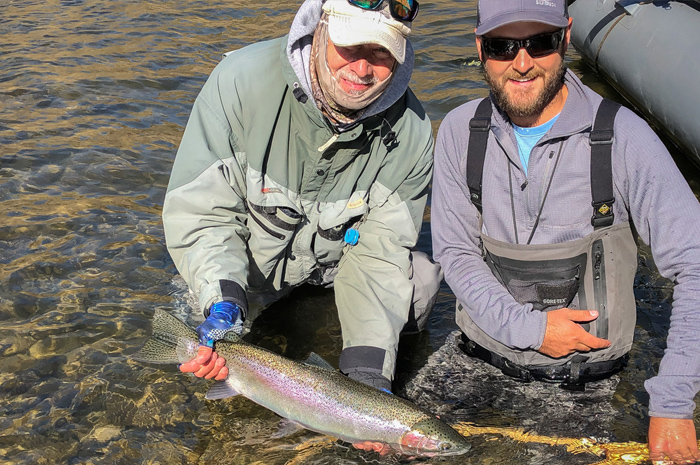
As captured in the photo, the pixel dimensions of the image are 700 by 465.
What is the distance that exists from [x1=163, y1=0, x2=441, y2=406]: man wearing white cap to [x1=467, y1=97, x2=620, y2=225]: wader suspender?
558 mm

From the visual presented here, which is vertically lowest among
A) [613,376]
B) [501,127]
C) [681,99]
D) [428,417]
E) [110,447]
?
[110,447]

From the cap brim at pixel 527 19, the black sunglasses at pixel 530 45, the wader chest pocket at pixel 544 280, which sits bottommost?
the wader chest pocket at pixel 544 280

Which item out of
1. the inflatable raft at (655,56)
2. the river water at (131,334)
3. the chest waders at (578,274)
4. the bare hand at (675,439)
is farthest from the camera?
the inflatable raft at (655,56)

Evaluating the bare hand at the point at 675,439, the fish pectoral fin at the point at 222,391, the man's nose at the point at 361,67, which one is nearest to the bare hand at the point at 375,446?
the fish pectoral fin at the point at 222,391

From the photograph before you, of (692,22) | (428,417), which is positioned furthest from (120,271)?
(692,22)

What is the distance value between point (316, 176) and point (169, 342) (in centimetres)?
129

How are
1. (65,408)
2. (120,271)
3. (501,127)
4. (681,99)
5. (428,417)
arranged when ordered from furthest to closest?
(681,99)
(120,271)
(65,408)
(501,127)
(428,417)

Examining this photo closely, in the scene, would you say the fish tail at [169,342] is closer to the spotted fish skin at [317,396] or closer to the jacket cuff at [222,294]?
the spotted fish skin at [317,396]

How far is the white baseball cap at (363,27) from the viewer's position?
12.4ft

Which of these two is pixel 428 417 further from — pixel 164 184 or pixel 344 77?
pixel 164 184

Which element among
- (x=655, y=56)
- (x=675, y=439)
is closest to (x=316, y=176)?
(x=675, y=439)

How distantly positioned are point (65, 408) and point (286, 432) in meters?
1.33

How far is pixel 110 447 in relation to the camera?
4016mm

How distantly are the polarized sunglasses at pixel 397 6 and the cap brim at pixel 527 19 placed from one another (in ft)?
1.83
